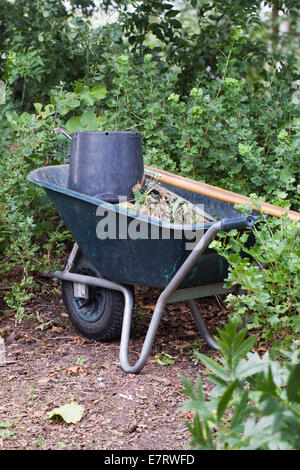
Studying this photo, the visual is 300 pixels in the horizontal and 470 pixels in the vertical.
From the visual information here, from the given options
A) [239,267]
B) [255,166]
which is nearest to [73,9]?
[255,166]

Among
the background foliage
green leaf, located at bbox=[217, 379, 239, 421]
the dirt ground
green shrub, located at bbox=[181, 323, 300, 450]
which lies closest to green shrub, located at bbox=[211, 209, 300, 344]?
the background foliage

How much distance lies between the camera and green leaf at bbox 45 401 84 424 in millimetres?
2281

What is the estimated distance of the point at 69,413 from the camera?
2307mm

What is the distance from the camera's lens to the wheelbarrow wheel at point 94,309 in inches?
115

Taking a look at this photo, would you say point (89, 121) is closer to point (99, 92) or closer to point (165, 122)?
point (99, 92)

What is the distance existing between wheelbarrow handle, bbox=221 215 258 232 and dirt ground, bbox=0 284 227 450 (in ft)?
2.24

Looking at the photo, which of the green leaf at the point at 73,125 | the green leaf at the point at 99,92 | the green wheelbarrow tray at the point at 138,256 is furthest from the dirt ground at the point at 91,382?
the green leaf at the point at 99,92

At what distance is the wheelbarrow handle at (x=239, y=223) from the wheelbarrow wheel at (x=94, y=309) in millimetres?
808

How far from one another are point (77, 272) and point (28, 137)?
85cm

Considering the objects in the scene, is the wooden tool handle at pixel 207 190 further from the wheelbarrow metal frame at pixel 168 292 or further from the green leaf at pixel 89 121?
the green leaf at pixel 89 121

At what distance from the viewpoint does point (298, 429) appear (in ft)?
4.18

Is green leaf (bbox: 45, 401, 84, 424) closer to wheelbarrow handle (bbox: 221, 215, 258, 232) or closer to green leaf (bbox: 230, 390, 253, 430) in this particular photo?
wheelbarrow handle (bbox: 221, 215, 258, 232)

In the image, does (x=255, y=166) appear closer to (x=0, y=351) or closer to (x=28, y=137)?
(x=28, y=137)
